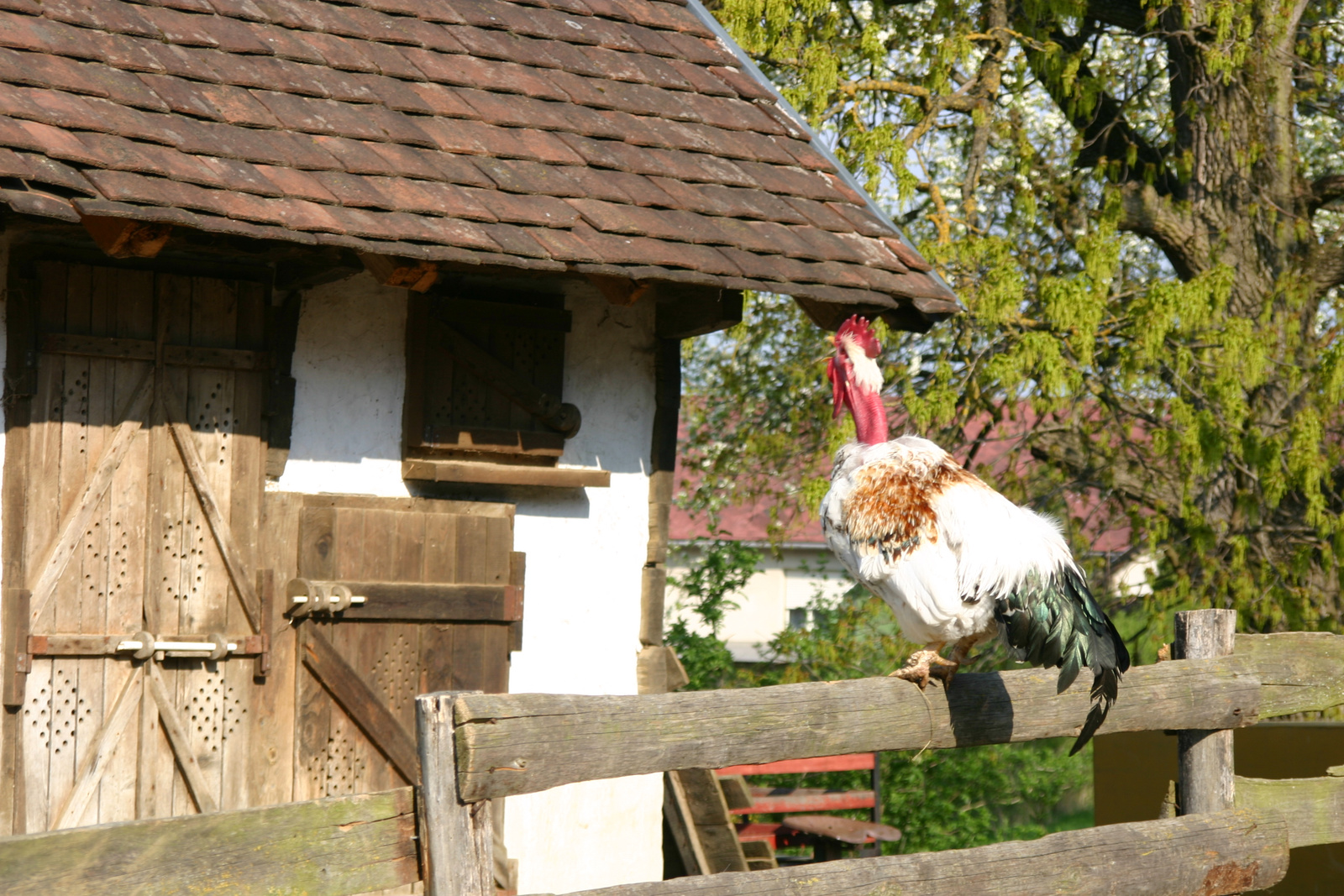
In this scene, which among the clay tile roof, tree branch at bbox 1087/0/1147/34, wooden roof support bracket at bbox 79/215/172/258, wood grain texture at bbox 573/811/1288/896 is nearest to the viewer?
wood grain texture at bbox 573/811/1288/896

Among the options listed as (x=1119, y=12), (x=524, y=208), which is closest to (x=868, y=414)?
(x=524, y=208)

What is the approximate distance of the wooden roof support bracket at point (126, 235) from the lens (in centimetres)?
542

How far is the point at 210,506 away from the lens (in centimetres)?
626

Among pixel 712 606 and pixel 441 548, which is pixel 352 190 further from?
pixel 712 606

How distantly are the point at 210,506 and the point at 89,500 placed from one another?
0.49 meters

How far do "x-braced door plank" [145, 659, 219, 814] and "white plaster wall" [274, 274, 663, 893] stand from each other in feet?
3.87

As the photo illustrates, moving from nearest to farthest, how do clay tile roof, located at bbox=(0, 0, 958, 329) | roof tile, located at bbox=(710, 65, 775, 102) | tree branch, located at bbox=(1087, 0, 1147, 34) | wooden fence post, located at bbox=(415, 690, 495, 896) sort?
wooden fence post, located at bbox=(415, 690, 495, 896)
clay tile roof, located at bbox=(0, 0, 958, 329)
roof tile, located at bbox=(710, 65, 775, 102)
tree branch, located at bbox=(1087, 0, 1147, 34)

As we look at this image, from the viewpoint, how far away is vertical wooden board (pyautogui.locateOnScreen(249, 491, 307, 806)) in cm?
637

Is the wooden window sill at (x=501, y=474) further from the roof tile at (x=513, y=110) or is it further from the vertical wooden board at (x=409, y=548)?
the roof tile at (x=513, y=110)

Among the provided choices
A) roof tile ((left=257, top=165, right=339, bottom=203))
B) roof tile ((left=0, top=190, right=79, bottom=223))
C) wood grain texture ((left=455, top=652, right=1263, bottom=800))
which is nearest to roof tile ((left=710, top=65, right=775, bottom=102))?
roof tile ((left=257, top=165, right=339, bottom=203))

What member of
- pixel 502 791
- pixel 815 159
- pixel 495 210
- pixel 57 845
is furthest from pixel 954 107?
pixel 57 845

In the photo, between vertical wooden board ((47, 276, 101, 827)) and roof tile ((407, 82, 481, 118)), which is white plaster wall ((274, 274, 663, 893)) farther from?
vertical wooden board ((47, 276, 101, 827))

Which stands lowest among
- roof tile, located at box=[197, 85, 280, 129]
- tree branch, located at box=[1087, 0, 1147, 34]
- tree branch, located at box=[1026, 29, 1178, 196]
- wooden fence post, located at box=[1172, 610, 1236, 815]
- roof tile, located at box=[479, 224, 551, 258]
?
wooden fence post, located at box=[1172, 610, 1236, 815]

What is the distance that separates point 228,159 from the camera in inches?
230
